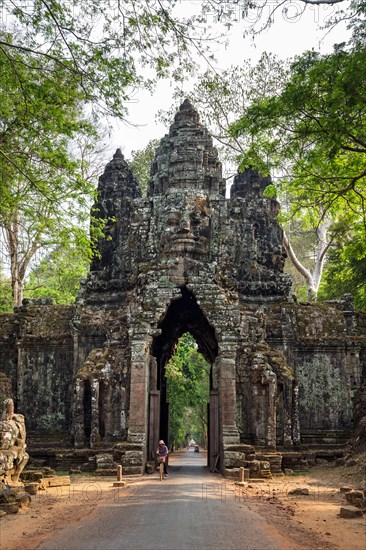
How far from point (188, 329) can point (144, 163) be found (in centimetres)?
1661

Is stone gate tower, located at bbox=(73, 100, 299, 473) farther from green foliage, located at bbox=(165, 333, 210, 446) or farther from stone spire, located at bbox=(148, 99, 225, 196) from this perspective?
green foliage, located at bbox=(165, 333, 210, 446)

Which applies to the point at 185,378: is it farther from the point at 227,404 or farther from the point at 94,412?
the point at 227,404

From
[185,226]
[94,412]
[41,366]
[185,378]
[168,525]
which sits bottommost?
[168,525]

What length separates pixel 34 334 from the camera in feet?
62.0

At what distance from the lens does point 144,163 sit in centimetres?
3381

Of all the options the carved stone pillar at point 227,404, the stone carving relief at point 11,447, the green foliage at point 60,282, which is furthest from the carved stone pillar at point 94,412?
the green foliage at point 60,282

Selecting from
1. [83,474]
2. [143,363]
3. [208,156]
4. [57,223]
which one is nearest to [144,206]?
[208,156]

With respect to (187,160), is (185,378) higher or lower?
lower

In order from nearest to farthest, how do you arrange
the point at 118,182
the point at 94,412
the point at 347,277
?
the point at 94,412
the point at 347,277
the point at 118,182

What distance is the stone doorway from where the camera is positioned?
51.6 ft

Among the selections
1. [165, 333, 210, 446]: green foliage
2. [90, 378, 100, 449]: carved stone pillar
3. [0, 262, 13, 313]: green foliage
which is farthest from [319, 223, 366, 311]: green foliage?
[0, 262, 13, 313]: green foliage

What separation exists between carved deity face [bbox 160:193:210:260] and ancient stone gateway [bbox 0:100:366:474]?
1.7 inches

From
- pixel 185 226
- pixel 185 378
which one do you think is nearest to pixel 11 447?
pixel 185 226

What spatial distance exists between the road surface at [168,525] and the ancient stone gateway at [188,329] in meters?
3.93
